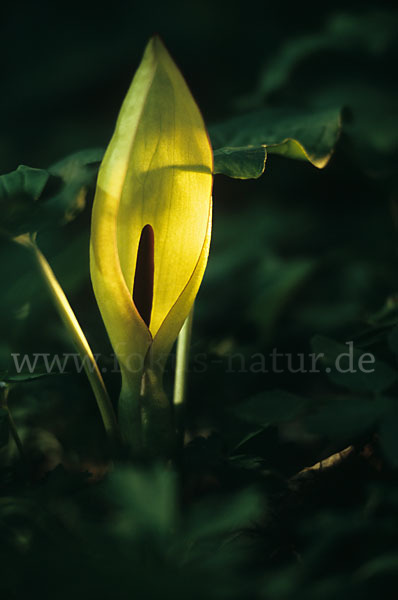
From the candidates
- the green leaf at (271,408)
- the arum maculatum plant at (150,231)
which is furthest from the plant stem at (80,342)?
the green leaf at (271,408)

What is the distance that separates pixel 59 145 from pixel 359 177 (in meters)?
1.07

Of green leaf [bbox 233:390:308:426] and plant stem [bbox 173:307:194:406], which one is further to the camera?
plant stem [bbox 173:307:194:406]

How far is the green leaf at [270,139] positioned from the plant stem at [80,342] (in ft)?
0.67

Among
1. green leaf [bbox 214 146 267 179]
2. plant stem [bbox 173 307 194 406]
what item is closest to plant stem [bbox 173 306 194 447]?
plant stem [bbox 173 307 194 406]

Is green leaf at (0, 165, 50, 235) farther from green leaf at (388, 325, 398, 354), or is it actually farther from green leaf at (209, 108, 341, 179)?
green leaf at (388, 325, 398, 354)

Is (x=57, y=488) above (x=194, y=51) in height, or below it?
below

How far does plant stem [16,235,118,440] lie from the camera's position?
0.56 m

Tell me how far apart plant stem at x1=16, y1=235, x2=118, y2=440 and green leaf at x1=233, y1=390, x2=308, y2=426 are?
0.18 meters

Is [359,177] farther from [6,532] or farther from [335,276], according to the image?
[6,532]

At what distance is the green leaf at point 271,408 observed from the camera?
0.42 metres

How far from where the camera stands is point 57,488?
0.47 meters

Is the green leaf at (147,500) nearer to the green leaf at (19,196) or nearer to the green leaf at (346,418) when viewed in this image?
the green leaf at (346,418)

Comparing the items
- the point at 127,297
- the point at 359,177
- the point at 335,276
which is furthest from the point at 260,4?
the point at 127,297

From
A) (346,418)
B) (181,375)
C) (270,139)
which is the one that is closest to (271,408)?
(346,418)
